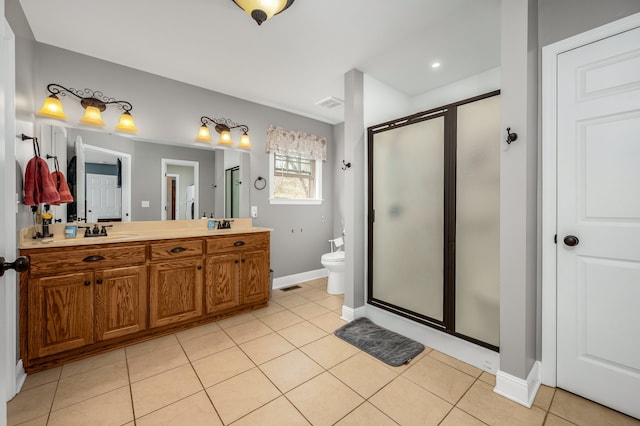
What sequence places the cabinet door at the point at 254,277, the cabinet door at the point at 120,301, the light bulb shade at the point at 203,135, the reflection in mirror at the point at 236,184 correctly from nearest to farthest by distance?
the cabinet door at the point at 120,301 → the cabinet door at the point at 254,277 → the light bulb shade at the point at 203,135 → the reflection in mirror at the point at 236,184

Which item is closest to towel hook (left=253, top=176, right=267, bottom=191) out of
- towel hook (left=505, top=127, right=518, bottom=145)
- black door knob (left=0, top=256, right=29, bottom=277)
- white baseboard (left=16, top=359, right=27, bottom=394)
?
white baseboard (left=16, top=359, right=27, bottom=394)

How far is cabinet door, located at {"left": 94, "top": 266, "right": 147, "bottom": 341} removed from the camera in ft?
7.27

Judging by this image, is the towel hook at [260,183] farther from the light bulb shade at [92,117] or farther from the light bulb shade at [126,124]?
the light bulb shade at [92,117]

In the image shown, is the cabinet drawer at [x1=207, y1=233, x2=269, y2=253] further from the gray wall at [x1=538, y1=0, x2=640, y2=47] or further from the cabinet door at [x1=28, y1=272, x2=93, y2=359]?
the gray wall at [x1=538, y1=0, x2=640, y2=47]

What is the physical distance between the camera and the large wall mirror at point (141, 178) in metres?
2.53

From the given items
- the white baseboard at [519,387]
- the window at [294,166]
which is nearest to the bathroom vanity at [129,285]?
the window at [294,166]

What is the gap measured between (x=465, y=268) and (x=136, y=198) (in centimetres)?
324

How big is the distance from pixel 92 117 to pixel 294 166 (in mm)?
2455

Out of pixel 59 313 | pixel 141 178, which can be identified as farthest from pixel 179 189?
pixel 59 313

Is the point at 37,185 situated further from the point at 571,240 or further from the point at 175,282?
the point at 571,240

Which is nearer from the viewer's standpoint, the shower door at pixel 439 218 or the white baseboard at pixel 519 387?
the white baseboard at pixel 519 387

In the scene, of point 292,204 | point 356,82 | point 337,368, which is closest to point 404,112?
point 356,82

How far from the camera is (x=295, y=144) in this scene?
4.12 m

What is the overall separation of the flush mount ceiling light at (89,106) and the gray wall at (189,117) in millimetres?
52
